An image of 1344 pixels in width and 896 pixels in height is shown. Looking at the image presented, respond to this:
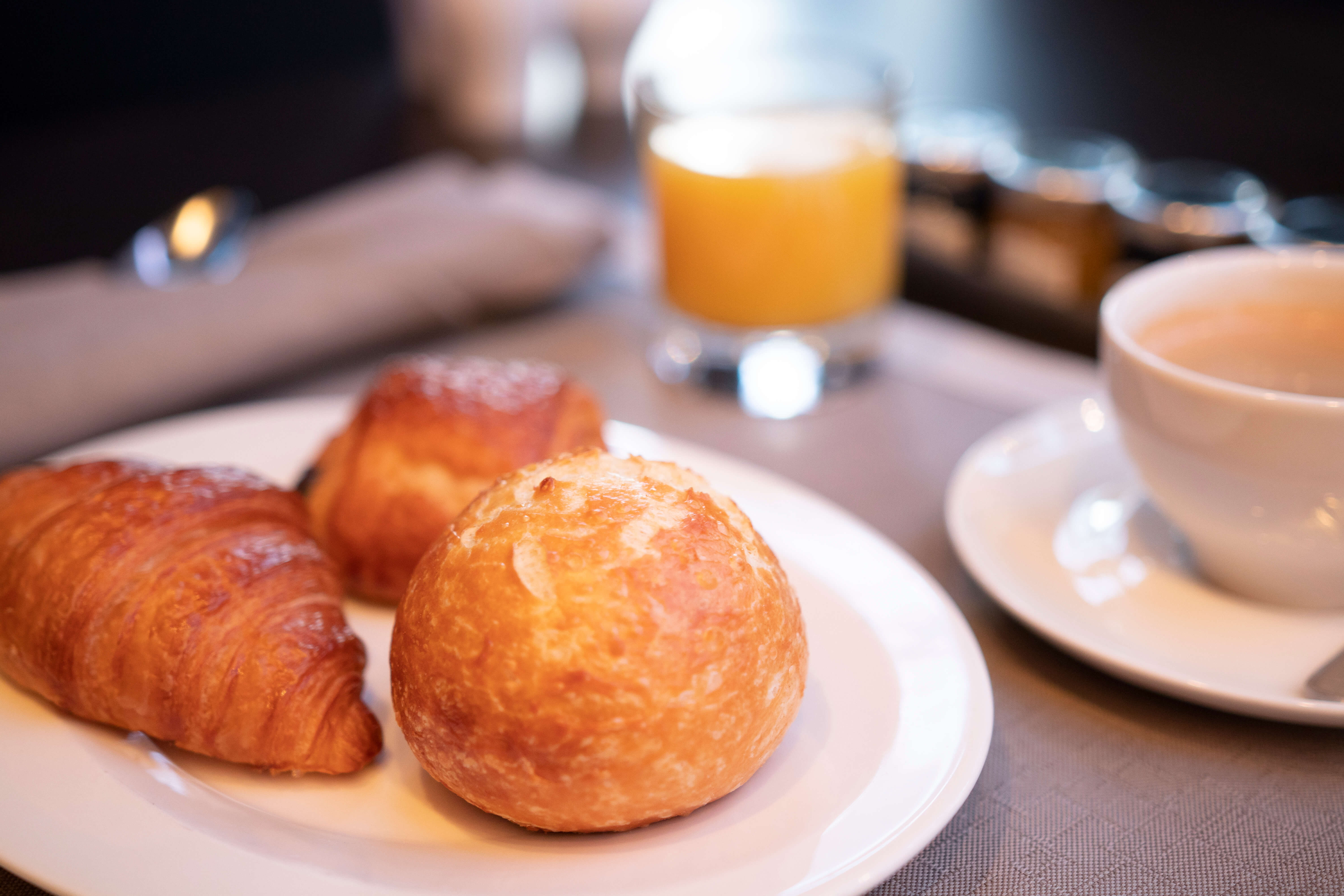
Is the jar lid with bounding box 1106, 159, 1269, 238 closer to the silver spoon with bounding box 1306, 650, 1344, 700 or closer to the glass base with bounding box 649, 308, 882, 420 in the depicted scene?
the glass base with bounding box 649, 308, 882, 420

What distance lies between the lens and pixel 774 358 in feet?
4.70

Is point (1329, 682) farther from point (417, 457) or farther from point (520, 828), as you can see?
point (417, 457)

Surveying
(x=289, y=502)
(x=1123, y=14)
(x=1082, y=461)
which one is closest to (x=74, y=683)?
(x=289, y=502)

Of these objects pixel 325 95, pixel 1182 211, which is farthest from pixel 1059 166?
pixel 325 95

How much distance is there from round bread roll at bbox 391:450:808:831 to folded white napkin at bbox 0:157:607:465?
699 mm

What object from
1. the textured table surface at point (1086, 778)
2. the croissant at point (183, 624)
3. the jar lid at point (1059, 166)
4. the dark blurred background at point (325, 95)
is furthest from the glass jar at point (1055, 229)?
the croissant at point (183, 624)

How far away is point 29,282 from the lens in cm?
149

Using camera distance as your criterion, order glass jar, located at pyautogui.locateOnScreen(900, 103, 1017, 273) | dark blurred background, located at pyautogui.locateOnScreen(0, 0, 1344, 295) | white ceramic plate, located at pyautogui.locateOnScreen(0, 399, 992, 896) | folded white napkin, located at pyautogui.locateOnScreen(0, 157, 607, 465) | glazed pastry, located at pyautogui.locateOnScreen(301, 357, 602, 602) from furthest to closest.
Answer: dark blurred background, located at pyautogui.locateOnScreen(0, 0, 1344, 295) → glass jar, located at pyautogui.locateOnScreen(900, 103, 1017, 273) → folded white napkin, located at pyautogui.locateOnScreen(0, 157, 607, 465) → glazed pastry, located at pyautogui.locateOnScreen(301, 357, 602, 602) → white ceramic plate, located at pyautogui.locateOnScreen(0, 399, 992, 896)

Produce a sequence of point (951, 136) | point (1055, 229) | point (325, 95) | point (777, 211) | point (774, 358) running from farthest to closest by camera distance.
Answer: point (325, 95)
point (951, 136)
point (1055, 229)
point (774, 358)
point (777, 211)

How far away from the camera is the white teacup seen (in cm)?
81

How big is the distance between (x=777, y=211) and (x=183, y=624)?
32.3 inches

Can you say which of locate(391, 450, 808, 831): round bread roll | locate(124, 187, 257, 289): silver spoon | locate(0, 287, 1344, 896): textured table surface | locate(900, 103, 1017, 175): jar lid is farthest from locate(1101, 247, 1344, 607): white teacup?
locate(124, 187, 257, 289): silver spoon

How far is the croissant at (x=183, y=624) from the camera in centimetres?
74

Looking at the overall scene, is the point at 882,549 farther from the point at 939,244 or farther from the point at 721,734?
the point at 939,244
